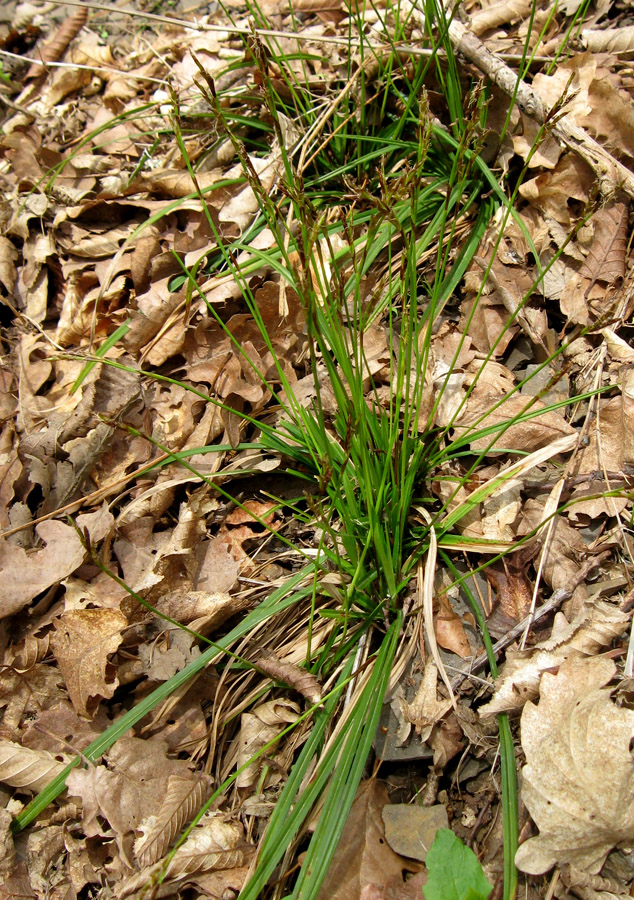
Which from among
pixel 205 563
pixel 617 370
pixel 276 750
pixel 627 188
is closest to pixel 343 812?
pixel 276 750

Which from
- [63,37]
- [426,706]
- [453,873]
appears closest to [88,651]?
[426,706]

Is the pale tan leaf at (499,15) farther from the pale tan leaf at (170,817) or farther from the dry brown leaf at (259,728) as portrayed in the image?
the pale tan leaf at (170,817)

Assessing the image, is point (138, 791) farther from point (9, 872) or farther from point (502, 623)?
point (502, 623)

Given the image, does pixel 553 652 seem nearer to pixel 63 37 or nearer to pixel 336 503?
pixel 336 503

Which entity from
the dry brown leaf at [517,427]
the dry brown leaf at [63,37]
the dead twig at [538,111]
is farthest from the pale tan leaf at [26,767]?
the dry brown leaf at [63,37]

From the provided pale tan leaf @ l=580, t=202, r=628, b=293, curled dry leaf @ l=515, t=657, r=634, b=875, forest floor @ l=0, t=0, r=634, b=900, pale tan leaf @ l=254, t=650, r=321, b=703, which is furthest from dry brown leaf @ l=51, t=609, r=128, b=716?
pale tan leaf @ l=580, t=202, r=628, b=293

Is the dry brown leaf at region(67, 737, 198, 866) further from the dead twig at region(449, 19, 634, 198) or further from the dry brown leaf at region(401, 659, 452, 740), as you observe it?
the dead twig at region(449, 19, 634, 198)
